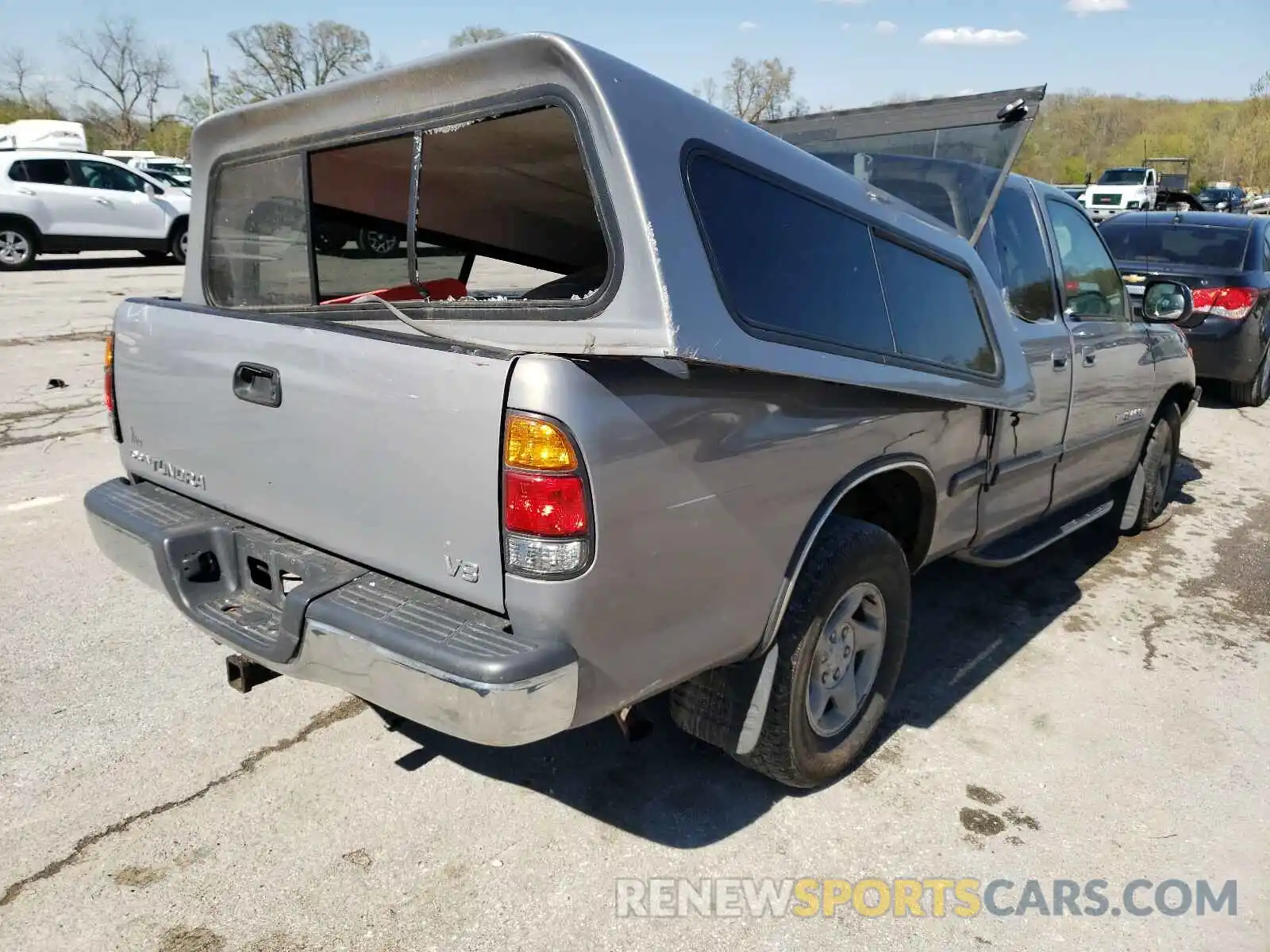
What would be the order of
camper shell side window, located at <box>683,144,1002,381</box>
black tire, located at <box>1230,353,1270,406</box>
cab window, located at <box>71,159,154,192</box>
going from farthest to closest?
1. cab window, located at <box>71,159,154,192</box>
2. black tire, located at <box>1230,353,1270,406</box>
3. camper shell side window, located at <box>683,144,1002,381</box>

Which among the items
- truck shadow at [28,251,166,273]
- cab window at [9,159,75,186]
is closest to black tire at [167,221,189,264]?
truck shadow at [28,251,166,273]

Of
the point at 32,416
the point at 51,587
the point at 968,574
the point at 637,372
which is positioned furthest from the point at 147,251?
the point at 637,372

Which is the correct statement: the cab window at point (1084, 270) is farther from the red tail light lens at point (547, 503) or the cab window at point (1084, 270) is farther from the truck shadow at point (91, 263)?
the truck shadow at point (91, 263)

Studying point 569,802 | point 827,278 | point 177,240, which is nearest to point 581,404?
point 827,278

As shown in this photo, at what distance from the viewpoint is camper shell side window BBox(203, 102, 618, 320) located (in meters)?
2.75

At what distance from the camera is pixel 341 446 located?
2.33m

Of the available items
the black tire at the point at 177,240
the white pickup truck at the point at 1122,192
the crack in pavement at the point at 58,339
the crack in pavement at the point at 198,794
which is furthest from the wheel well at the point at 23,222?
the white pickup truck at the point at 1122,192

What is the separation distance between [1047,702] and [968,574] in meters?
1.37

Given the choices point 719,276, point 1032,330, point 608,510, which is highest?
point 719,276

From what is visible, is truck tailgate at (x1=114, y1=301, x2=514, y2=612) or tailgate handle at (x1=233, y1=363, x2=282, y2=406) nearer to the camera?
truck tailgate at (x1=114, y1=301, x2=514, y2=612)

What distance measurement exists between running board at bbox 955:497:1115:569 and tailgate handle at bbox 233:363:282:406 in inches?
103

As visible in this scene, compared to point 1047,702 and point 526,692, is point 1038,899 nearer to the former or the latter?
point 1047,702

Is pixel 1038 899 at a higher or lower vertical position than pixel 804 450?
lower

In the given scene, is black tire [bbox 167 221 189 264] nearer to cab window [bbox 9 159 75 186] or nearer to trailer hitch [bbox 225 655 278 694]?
cab window [bbox 9 159 75 186]
